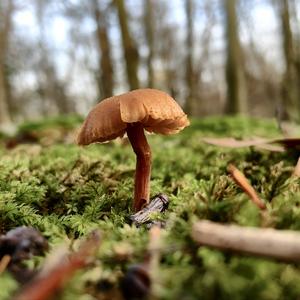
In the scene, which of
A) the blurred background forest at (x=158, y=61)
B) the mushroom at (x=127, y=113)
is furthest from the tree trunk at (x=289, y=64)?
the mushroom at (x=127, y=113)

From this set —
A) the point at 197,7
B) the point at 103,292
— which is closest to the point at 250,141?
the point at 103,292

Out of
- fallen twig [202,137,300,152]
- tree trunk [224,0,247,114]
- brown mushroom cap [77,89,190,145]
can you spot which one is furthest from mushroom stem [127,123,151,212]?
tree trunk [224,0,247,114]

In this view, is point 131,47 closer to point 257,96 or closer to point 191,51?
point 191,51

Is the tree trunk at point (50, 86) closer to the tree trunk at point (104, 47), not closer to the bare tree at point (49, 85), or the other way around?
the bare tree at point (49, 85)

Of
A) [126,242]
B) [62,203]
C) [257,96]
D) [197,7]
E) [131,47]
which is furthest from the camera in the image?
[257,96]

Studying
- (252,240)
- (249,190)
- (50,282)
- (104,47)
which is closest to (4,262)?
(50,282)

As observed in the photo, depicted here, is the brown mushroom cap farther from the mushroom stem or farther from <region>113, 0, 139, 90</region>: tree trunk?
<region>113, 0, 139, 90</region>: tree trunk
